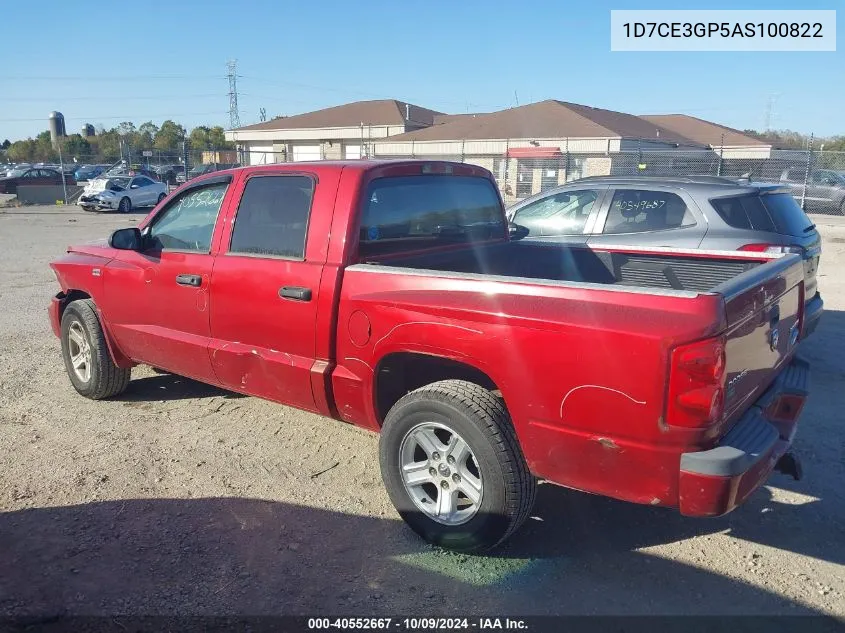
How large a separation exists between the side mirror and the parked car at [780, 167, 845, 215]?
22.3 metres

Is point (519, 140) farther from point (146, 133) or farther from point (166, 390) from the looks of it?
point (146, 133)

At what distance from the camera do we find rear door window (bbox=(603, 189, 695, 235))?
652cm

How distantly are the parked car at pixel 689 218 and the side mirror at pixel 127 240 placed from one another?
2935 millimetres

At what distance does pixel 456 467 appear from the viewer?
3.33 meters

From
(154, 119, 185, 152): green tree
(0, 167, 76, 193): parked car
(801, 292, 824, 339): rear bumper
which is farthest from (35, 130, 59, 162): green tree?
(801, 292, 824, 339): rear bumper

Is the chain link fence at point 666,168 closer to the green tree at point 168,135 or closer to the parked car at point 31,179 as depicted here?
the parked car at point 31,179

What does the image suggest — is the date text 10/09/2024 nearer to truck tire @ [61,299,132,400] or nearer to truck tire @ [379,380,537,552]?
truck tire @ [379,380,537,552]

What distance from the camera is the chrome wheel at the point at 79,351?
545 centimetres

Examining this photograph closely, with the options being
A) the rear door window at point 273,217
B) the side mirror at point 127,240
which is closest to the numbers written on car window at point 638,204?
the rear door window at point 273,217

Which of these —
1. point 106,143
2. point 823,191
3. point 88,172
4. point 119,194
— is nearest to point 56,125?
point 106,143

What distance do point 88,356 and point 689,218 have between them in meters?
5.33

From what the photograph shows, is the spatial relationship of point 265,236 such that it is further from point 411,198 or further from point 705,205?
point 705,205

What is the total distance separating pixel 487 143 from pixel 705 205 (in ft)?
97.9

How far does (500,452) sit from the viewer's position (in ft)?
10.2
